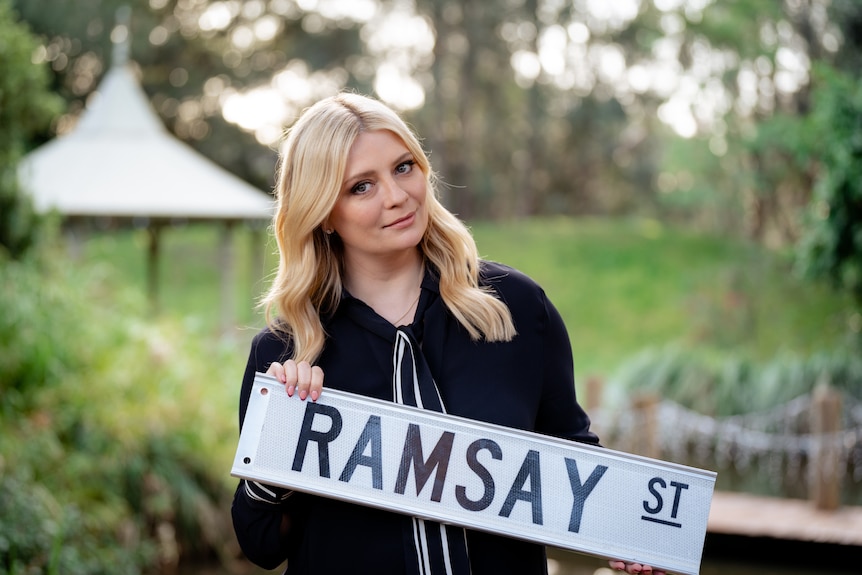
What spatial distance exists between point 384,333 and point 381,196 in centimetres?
34

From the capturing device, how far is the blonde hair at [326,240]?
2.39 meters

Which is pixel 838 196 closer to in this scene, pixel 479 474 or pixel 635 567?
pixel 635 567

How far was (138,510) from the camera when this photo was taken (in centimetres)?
700

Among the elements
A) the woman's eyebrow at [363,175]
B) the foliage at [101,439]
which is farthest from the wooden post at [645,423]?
the woman's eyebrow at [363,175]

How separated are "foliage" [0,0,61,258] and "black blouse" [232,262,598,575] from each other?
6313mm

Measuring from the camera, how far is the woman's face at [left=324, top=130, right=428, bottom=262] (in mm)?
2400

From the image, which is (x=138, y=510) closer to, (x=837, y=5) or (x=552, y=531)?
(x=552, y=531)

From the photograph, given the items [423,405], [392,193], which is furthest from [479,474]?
[392,193]

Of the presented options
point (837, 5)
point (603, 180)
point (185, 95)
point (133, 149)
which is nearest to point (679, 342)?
point (837, 5)

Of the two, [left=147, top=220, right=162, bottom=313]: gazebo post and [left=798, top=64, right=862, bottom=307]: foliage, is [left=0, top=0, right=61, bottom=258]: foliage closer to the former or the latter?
[left=147, top=220, right=162, bottom=313]: gazebo post

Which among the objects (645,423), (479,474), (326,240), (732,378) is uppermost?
(732,378)

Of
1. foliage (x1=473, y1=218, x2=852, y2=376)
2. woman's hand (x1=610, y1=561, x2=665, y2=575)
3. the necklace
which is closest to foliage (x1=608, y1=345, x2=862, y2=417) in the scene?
foliage (x1=473, y1=218, x2=852, y2=376)

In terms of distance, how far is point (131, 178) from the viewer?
13836 mm

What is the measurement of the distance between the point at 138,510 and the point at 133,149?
8.64m
